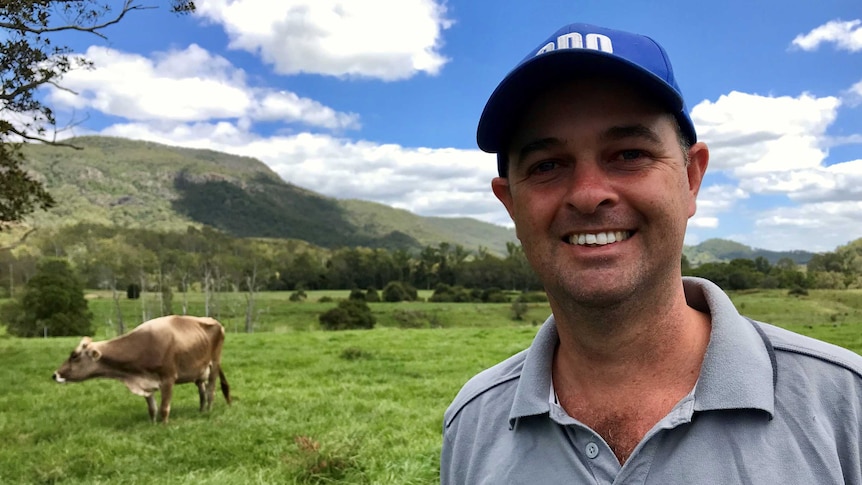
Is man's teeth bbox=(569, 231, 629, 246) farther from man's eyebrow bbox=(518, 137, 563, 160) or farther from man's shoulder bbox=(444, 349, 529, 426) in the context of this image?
man's shoulder bbox=(444, 349, 529, 426)

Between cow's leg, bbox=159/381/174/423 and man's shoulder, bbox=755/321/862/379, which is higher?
man's shoulder, bbox=755/321/862/379

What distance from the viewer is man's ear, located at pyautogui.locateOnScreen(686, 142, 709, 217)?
1947mm

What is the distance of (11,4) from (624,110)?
1088 cm

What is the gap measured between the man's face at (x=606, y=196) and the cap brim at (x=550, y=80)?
0.04m

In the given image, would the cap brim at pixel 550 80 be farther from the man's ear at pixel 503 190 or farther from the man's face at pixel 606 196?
the man's ear at pixel 503 190

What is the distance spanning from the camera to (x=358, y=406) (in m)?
11.0

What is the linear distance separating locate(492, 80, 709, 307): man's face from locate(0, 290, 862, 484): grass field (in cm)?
504

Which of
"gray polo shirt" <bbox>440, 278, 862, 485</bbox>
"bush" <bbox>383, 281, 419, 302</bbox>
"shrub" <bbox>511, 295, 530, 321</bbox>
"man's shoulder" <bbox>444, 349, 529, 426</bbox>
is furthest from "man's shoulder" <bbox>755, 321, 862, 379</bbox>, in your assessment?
"bush" <bbox>383, 281, 419, 302</bbox>

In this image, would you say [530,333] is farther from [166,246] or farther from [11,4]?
[166,246]

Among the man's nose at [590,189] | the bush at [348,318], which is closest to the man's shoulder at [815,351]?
the man's nose at [590,189]

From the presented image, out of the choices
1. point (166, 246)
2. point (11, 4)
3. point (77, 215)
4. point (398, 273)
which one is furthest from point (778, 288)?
point (77, 215)

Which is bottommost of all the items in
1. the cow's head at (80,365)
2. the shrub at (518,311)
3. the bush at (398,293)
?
the shrub at (518,311)

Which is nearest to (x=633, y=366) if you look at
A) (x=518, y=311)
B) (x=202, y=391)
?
(x=202, y=391)

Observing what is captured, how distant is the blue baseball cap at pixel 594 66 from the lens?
1.71 metres
